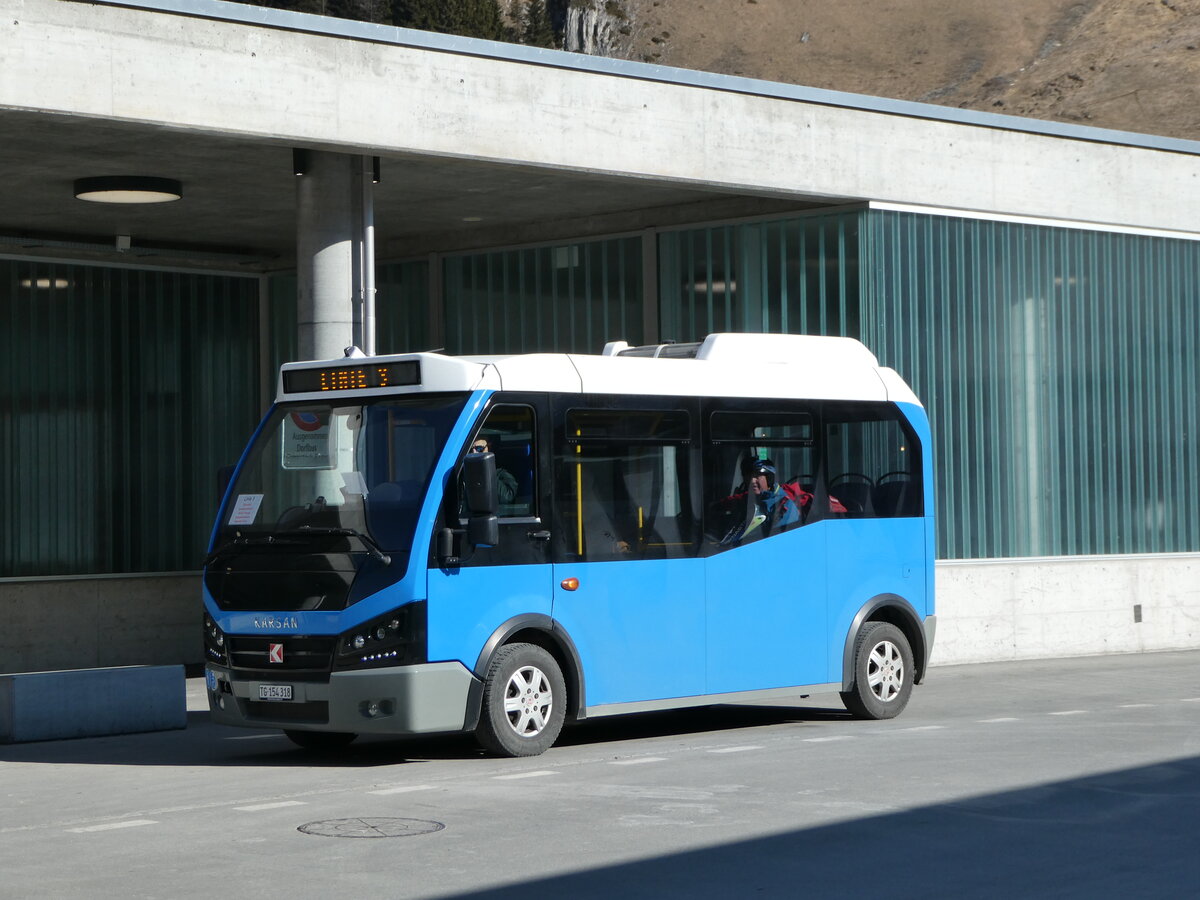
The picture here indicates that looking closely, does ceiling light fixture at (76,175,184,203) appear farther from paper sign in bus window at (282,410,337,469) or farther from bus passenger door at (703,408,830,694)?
bus passenger door at (703,408,830,694)

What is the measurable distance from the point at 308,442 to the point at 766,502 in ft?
11.9

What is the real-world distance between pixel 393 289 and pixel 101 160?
7.01 meters

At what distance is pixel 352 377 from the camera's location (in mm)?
12969

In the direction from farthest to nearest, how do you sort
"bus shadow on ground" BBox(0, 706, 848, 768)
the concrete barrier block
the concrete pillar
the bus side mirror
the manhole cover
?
1. the concrete pillar
2. the concrete barrier block
3. "bus shadow on ground" BBox(0, 706, 848, 768)
4. the bus side mirror
5. the manhole cover

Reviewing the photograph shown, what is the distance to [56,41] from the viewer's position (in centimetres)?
1495

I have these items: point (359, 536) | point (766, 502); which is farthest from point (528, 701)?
point (766, 502)

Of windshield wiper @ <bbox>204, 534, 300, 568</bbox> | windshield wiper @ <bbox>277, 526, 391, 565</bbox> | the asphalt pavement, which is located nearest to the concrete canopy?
windshield wiper @ <bbox>204, 534, 300, 568</bbox>

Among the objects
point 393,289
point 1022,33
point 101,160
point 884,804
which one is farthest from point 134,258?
point 1022,33

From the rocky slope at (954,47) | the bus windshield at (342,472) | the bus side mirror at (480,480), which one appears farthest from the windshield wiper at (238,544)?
the rocky slope at (954,47)

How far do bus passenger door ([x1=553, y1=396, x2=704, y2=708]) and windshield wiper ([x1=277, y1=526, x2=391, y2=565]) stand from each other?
1.38 m

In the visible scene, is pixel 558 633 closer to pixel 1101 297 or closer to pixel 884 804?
pixel 884 804

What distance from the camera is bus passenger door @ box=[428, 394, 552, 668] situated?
1230cm

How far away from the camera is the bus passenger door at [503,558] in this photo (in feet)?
40.3

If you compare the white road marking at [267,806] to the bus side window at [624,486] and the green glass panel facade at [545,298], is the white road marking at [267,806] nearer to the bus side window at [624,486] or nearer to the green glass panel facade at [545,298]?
the bus side window at [624,486]
